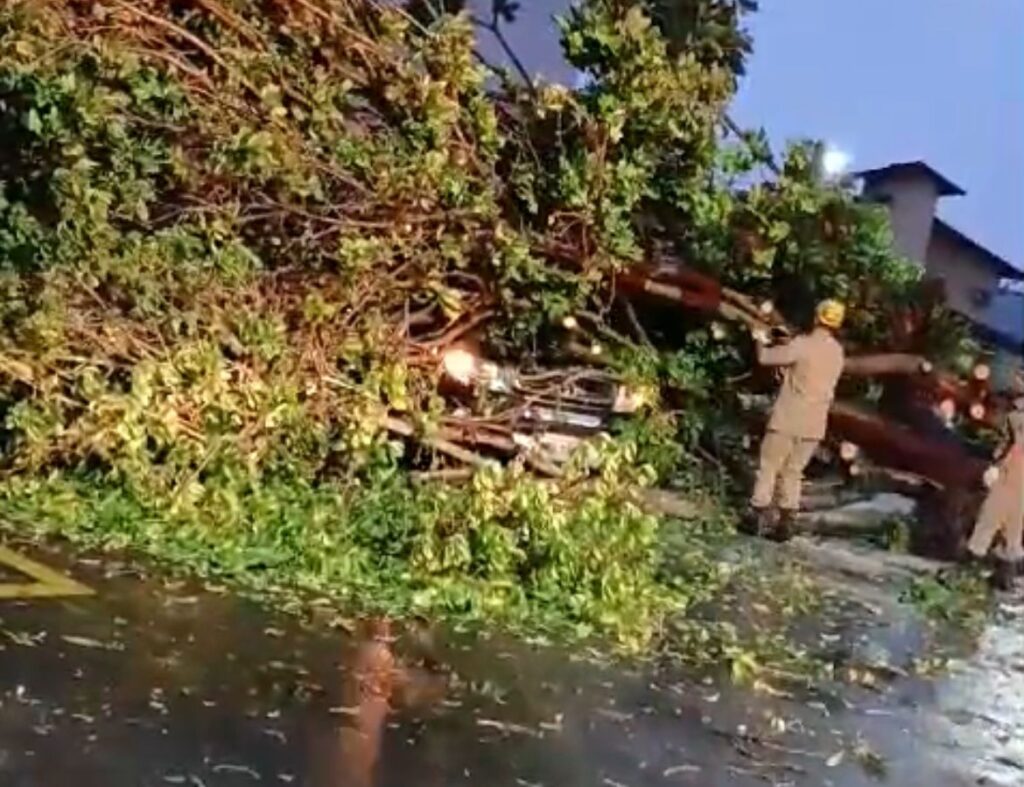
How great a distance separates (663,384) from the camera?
7.48 metres

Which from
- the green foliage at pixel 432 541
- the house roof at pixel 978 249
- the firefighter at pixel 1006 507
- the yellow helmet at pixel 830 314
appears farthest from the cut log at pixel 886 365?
the green foliage at pixel 432 541

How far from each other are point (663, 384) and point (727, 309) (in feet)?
1.66

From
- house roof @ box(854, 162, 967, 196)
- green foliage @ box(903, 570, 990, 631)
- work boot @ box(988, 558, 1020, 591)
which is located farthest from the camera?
work boot @ box(988, 558, 1020, 591)

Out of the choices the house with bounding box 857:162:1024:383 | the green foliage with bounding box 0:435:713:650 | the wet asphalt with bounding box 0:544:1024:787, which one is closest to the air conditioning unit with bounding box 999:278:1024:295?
the house with bounding box 857:162:1024:383

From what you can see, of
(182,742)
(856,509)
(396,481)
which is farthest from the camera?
(856,509)

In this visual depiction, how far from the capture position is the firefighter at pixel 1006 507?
7107 millimetres

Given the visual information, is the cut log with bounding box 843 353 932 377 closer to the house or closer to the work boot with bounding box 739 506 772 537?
the house

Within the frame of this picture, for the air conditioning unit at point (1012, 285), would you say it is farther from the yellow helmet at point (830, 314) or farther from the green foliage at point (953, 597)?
the green foliage at point (953, 597)

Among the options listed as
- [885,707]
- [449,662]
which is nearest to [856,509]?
[885,707]

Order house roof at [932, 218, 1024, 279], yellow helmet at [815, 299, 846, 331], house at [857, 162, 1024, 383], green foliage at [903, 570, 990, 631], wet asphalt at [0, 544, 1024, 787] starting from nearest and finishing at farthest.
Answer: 1. wet asphalt at [0, 544, 1024, 787]
2. house roof at [932, 218, 1024, 279]
3. house at [857, 162, 1024, 383]
4. green foliage at [903, 570, 990, 631]
5. yellow helmet at [815, 299, 846, 331]

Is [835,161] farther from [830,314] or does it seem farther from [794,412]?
[794,412]

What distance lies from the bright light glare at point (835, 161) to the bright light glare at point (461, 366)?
6.19 ft

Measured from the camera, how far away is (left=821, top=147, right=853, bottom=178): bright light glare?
22.0ft

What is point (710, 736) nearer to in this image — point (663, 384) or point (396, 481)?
point (396, 481)
